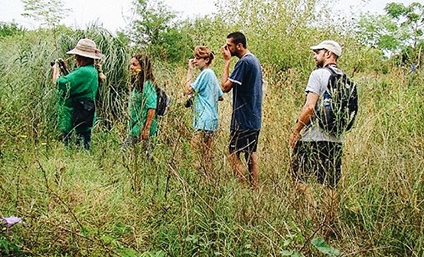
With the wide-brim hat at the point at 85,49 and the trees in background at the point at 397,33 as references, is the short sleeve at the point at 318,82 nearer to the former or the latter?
the trees in background at the point at 397,33

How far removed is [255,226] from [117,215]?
3.59ft

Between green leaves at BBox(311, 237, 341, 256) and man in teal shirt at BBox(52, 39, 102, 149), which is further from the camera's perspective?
man in teal shirt at BBox(52, 39, 102, 149)

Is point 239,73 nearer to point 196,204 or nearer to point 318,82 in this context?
point 318,82

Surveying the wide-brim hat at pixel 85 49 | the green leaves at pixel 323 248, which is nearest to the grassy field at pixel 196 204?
the green leaves at pixel 323 248

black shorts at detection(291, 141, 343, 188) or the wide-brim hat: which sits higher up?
the wide-brim hat

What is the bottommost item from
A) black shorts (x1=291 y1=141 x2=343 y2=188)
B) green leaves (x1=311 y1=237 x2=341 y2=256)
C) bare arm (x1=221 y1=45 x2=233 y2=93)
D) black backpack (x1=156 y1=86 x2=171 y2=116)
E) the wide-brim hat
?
green leaves (x1=311 y1=237 x2=341 y2=256)

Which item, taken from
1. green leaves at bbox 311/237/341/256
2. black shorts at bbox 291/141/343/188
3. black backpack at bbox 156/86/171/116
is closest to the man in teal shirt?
black backpack at bbox 156/86/171/116

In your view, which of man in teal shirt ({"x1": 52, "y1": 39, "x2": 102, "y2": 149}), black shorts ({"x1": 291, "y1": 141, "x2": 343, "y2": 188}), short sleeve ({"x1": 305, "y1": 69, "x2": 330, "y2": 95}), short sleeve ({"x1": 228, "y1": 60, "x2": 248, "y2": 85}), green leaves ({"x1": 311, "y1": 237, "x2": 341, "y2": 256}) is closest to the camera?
green leaves ({"x1": 311, "y1": 237, "x2": 341, "y2": 256})

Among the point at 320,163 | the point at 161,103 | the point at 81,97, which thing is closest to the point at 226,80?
the point at 161,103

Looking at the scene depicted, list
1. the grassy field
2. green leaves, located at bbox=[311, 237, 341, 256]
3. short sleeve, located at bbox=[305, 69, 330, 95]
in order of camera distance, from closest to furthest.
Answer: green leaves, located at bbox=[311, 237, 341, 256]
the grassy field
short sleeve, located at bbox=[305, 69, 330, 95]

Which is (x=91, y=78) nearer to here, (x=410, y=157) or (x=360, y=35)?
(x=410, y=157)

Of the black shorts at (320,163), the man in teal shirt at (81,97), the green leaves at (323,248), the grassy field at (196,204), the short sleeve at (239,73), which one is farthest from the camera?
the man in teal shirt at (81,97)

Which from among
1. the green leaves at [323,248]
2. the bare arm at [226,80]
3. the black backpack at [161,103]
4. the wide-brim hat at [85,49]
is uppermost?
the wide-brim hat at [85,49]

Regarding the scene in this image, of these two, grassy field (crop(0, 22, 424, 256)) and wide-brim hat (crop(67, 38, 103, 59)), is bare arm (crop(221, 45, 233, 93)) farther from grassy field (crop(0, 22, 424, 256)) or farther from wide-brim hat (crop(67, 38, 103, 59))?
wide-brim hat (crop(67, 38, 103, 59))
